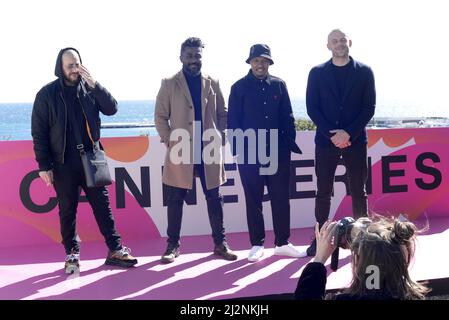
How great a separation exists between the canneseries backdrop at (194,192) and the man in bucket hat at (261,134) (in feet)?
3.11

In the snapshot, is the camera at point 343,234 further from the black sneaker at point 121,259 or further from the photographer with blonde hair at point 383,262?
the black sneaker at point 121,259

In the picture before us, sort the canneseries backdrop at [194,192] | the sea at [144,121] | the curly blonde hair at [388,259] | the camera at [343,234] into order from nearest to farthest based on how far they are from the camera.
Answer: the curly blonde hair at [388,259] → the camera at [343,234] → the canneseries backdrop at [194,192] → the sea at [144,121]

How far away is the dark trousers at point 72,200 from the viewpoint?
141 inches

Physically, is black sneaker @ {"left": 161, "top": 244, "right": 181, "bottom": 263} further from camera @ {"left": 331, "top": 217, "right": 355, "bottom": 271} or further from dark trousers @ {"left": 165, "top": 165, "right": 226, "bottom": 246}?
camera @ {"left": 331, "top": 217, "right": 355, "bottom": 271}

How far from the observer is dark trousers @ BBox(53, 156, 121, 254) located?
3582mm

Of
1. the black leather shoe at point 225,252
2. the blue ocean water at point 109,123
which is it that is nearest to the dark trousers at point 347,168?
the black leather shoe at point 225,252

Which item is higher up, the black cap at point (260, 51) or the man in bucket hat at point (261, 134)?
the black cap at point (260, 51)

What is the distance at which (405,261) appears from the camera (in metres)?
1.60

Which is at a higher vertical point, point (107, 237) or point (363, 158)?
point (363, 158)

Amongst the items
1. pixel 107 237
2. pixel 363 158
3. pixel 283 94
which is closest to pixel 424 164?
pixel 363 158

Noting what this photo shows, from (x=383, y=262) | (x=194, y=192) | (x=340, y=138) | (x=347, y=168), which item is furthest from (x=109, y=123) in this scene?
(x=383, y=262)

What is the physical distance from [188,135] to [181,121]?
125 mm
